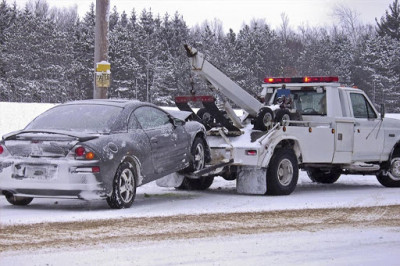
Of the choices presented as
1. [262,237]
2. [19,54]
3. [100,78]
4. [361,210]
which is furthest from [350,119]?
[19,54]

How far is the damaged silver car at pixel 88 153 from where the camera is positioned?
9.55m

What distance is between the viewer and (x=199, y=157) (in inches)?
489

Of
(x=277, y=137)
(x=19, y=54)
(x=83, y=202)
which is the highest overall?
(x=19, y=54)

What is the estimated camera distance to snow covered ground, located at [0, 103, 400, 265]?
6.49 meters

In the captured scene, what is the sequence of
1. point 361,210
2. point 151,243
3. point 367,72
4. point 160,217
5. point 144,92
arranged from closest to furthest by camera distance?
point 151,243, point 160,217, point 361,210, point 144,92, point 367,72

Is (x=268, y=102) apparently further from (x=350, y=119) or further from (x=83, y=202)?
(x=83, y=202)

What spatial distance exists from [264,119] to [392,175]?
398 cm

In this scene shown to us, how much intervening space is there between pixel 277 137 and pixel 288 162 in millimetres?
599

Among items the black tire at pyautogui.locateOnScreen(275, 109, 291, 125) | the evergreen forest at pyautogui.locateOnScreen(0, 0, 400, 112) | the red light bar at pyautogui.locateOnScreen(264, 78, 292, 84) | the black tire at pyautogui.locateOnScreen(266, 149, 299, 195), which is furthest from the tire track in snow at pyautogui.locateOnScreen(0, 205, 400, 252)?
the evergreen forest at pyautogui.locateOnScreen(0, 0, 400, 112)

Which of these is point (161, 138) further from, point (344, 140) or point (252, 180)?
point (344, 140)

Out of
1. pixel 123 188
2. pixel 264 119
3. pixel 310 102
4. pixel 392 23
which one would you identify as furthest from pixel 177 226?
pixel 392 23

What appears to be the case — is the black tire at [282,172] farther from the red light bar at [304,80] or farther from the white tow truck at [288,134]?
the red light bar at [304,80]

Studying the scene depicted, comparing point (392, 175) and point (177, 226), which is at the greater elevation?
point (392, 175)

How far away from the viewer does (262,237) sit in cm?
778
